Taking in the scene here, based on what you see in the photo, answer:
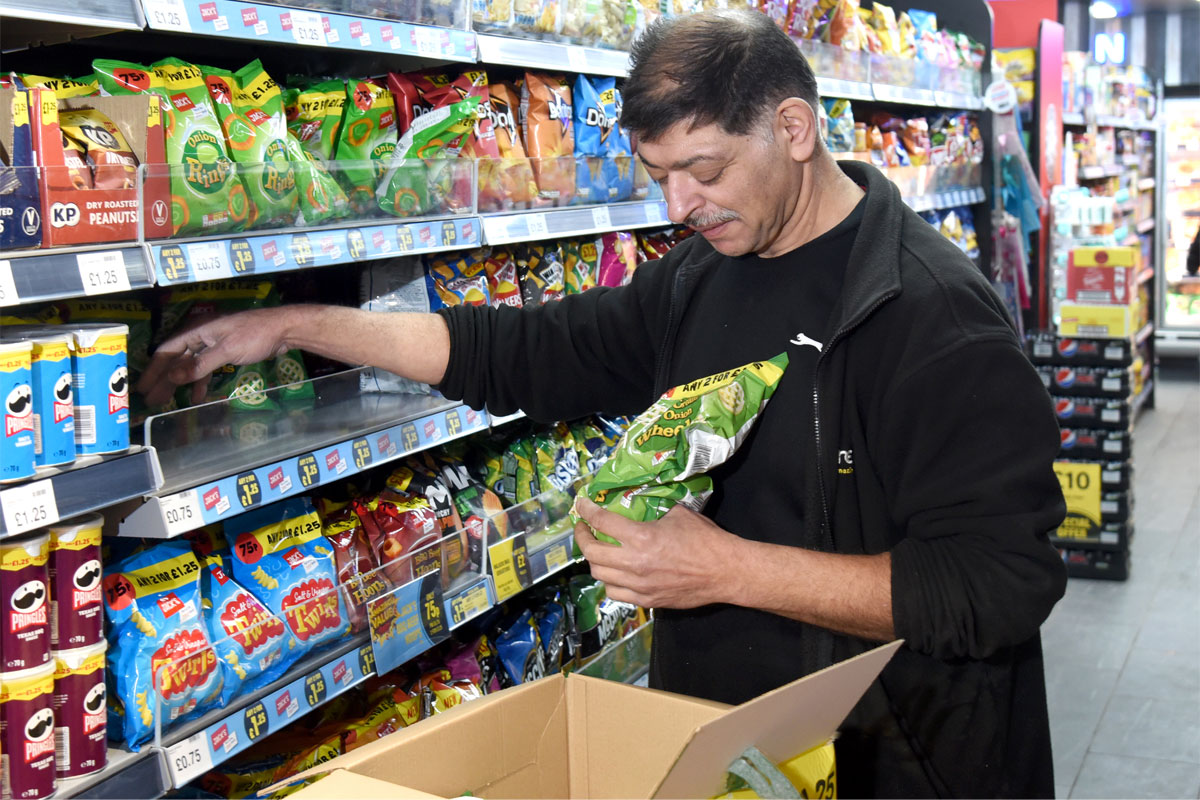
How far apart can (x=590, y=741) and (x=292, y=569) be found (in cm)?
86

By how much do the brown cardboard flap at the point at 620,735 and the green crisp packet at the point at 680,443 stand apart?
0.75 feet

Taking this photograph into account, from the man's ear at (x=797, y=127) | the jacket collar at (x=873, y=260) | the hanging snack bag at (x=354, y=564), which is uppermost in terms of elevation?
the man's ear at (x=797, y=127)

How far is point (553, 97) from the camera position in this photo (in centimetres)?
277

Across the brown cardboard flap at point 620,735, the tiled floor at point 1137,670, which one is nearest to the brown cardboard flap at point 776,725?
the brown cardboard flap at point 620,735

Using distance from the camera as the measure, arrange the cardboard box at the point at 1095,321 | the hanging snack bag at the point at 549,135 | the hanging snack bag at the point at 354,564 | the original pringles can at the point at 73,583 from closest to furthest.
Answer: the original pringles can at the point at 73,583
the hanging snack bag at the point at 354,564
the hanging snack bag at the point at 549,135
the cardboard box at the point at 1095,321

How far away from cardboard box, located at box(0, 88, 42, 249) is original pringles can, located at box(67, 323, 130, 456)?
0.48ft

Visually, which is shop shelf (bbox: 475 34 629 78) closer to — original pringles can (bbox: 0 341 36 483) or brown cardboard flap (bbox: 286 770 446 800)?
original pringles can (bbox: 0 341 36 483)

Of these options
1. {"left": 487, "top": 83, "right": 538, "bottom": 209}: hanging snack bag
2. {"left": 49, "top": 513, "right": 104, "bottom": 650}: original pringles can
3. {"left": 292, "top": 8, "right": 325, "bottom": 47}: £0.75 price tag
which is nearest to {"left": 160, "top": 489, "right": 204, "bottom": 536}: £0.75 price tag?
{"left": 49, "top": 513, "right": 104, "bottom": 650}: original pringles can

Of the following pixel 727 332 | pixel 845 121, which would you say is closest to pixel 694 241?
pixel 727 332

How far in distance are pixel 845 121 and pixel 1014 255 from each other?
2.49 metres

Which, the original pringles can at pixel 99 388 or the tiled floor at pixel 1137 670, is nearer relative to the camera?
the original pringles can at pixel 99 388

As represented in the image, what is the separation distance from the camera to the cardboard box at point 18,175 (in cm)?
140

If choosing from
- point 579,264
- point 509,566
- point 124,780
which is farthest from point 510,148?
point 124,780

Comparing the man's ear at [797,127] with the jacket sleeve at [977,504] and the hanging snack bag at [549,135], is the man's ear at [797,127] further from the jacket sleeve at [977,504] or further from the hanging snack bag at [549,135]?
the hanging snack bag at [549,135]
